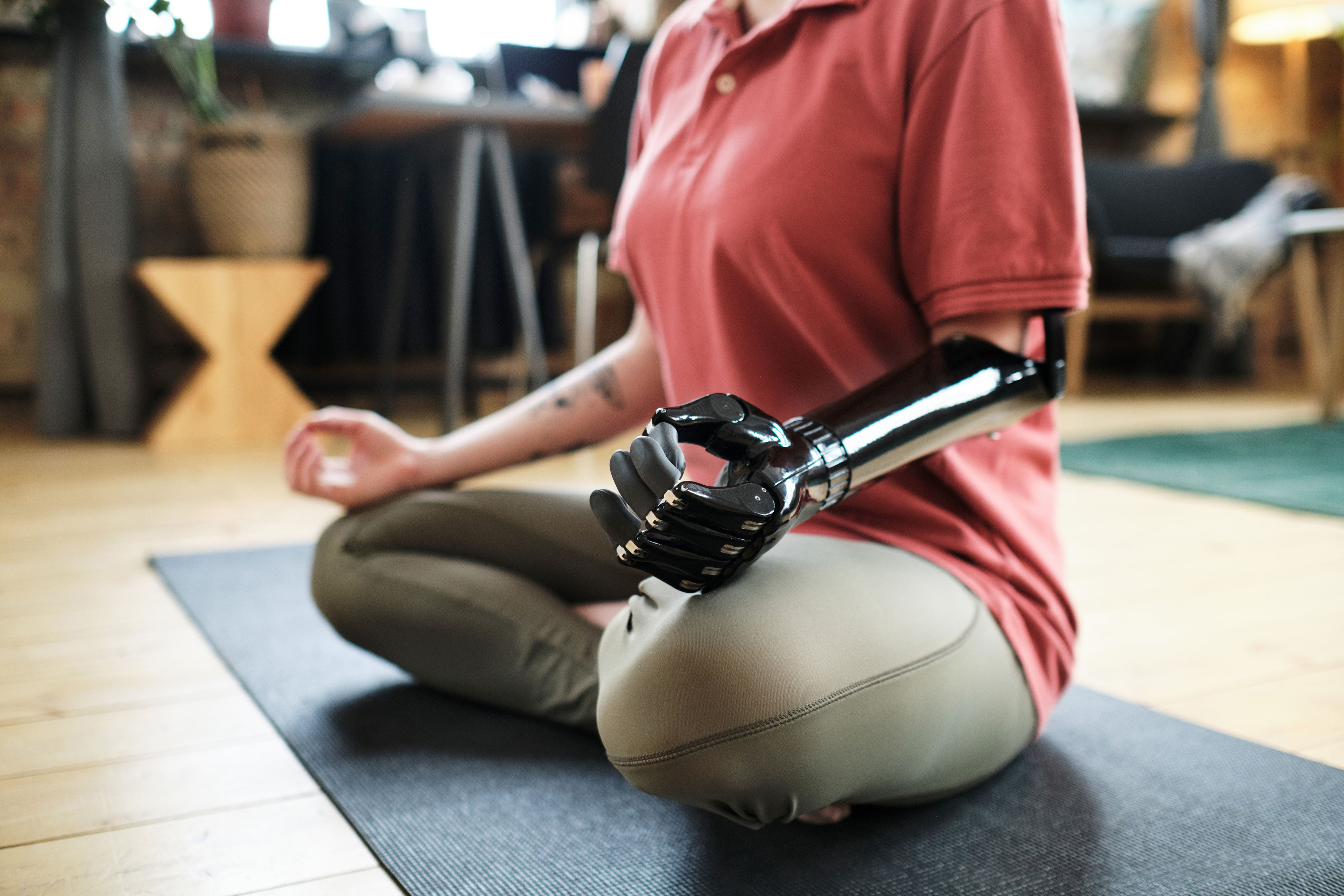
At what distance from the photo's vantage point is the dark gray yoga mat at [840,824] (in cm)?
70

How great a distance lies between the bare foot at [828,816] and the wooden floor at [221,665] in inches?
11.1

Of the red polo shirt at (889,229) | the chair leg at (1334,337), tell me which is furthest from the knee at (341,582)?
the chair leg at (1334,337)

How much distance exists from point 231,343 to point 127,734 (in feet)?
6.73

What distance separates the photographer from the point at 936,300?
2.36 feet

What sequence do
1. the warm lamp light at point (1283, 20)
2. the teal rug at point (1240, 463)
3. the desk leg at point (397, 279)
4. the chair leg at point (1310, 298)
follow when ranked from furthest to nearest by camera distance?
the warm lamp light at point (1283, 20)
the chair leg at point (1310, 298)
the desk leg at point (397, 279)
the teal rug at point (1240, 463)

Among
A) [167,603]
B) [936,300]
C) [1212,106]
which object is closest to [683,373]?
[936,300]

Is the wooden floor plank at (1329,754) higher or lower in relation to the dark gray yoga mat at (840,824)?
lower

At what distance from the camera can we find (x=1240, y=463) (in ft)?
7.87

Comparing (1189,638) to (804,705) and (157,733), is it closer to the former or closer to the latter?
(804,705)

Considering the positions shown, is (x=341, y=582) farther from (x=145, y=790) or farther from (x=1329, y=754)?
(x=1329, y=754)

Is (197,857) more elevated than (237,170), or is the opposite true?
(237,170)

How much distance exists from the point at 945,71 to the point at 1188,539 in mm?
1237

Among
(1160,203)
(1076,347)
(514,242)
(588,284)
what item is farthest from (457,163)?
(1160,203)

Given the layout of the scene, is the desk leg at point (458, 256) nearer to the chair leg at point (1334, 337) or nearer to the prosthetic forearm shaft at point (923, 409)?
the prosthetic forearm shaft at point (923, 409)
